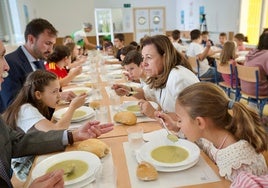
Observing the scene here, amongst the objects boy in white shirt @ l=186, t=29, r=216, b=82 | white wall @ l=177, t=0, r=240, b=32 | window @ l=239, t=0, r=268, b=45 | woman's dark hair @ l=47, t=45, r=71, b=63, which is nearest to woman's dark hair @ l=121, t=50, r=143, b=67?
woman's dark hair @ l=47, t=45, r=71, b=63

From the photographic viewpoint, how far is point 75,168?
1.06 meters

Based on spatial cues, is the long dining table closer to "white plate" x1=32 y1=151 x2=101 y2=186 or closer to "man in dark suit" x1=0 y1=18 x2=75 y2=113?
"white plate" x1=32 y1=151 x2=101 y2=186

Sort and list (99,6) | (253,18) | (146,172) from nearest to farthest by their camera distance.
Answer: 1. (146,172)
2. (253,18)
3. (99,6)

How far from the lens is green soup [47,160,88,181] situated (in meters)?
1.01

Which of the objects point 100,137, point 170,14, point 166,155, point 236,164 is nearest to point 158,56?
point 100,137

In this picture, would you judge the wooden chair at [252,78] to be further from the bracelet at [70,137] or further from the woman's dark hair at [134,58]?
the bracelet at [70,137]

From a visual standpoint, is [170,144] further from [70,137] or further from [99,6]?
[99,6]

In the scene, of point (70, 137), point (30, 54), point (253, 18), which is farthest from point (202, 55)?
point (70, 137)

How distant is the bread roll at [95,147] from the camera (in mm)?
1178

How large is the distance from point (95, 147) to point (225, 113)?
2.07 ft

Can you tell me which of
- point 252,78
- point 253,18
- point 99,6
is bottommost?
point 252,78

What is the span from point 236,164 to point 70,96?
5.09 ft

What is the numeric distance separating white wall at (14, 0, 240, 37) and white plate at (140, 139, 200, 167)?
545 cm

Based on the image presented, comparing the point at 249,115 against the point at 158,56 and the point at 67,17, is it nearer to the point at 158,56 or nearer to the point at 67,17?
the point at 158,56
